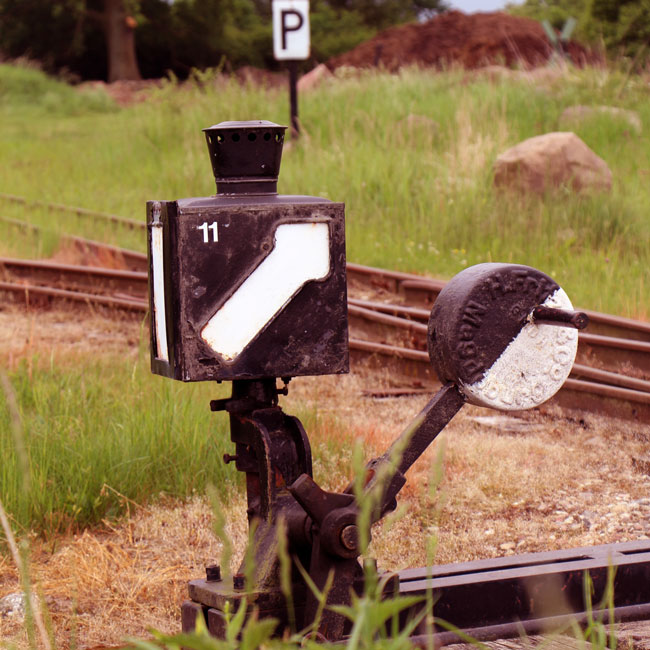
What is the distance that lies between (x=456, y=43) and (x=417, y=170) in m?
20.1

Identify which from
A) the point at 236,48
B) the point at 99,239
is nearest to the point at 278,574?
the point at 99,239

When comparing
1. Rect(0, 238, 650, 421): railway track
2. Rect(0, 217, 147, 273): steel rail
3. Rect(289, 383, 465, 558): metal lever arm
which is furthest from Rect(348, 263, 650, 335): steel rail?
Rect(289, 383, 465, 558): metal lever arm

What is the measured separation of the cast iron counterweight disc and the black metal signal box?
9.5 inches

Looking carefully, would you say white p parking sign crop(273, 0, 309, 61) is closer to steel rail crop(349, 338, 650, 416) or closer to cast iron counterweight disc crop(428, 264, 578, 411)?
steel rail crop(349, 338, 650, 416)

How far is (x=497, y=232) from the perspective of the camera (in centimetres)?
796

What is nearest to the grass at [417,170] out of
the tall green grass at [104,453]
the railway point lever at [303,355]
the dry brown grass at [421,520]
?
the dry brown grass at [421,520]

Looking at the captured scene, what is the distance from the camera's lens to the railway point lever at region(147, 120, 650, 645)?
1939 mm

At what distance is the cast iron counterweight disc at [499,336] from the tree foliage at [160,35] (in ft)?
118

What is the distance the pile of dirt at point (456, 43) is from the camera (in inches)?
1057

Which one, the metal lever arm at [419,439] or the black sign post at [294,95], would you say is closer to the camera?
the metal lever arm at [419,439]

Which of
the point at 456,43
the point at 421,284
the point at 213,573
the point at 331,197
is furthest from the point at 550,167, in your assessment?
the point at 456,43

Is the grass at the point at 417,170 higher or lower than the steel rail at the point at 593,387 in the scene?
higher

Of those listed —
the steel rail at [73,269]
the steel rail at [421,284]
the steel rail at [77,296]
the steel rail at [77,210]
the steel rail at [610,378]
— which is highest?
A: the steel rail at [77,210]

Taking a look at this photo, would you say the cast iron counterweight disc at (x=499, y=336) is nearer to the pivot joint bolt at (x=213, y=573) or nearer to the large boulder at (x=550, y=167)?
the pivot joint bolt at (x=213, y=573)
